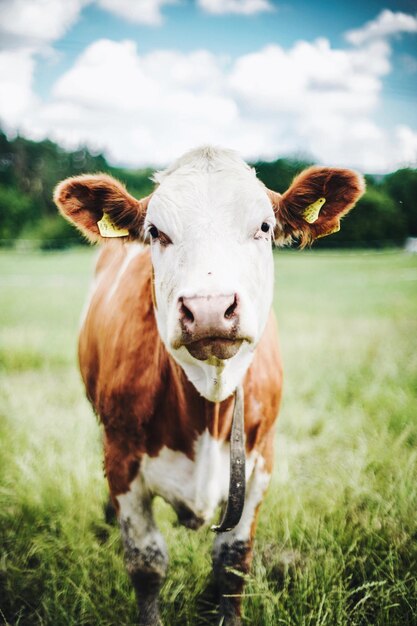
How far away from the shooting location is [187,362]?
166 centimetres

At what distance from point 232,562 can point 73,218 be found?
69.7 inches

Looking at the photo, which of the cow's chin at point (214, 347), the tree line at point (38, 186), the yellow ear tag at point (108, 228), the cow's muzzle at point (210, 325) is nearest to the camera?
the cow's muzzle at point (210, 325)

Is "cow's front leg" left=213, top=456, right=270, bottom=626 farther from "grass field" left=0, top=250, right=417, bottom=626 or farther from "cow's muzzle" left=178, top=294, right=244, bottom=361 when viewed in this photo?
"cow's muzzle" left=178, top=294, right=244, bottom=361

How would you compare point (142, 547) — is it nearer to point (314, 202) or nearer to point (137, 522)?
point (137, 522)

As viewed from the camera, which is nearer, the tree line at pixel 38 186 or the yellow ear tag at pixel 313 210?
the yellow ear tag at pixel 313 210

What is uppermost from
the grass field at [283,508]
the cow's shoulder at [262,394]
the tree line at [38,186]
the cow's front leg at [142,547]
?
the tree line at [38,186]

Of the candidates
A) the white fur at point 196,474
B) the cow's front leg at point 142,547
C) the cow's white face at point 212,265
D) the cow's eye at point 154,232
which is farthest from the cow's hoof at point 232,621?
the cow's eye at point 154,232

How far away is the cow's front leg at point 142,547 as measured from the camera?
2.05 meters

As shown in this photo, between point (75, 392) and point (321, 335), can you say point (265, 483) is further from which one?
point (321, 335)

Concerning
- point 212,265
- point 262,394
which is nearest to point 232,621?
point 262,394

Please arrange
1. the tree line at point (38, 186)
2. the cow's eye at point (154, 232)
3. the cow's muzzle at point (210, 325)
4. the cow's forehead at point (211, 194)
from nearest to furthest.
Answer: the cow's muzzle at point (210, 325)
the cow's forehead at point (211, 194)
the cow's eye at point (154, 232)
the tree line at point (38, 186)

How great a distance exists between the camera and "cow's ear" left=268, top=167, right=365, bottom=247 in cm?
194

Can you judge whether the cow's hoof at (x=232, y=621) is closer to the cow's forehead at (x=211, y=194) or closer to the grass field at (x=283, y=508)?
the grass field at (x=283, y=508)

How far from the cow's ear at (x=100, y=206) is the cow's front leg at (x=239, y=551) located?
1.25m
